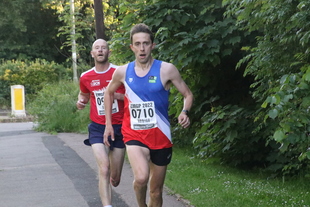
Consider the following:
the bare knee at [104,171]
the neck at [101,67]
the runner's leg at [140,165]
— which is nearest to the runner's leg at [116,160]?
the bare knee at [104,171]

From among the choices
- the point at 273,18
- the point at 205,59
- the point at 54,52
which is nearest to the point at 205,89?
the point at 205,59

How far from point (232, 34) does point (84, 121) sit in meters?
11.5

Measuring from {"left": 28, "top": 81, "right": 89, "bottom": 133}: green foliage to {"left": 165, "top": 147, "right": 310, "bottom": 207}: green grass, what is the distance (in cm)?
976

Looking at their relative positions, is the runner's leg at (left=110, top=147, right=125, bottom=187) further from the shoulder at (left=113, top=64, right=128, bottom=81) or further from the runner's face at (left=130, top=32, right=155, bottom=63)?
the runner's face at (left=130, top=32, right=155, bottom=63)

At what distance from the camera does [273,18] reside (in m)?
6.67

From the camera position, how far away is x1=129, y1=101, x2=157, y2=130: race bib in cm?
560

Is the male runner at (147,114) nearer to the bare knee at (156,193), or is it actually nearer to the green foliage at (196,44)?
the bare knee at (156,193)

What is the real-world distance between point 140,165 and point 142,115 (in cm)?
46

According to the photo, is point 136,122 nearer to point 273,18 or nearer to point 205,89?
point 273,18

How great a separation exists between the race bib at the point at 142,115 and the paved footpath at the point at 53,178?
1.93 meters

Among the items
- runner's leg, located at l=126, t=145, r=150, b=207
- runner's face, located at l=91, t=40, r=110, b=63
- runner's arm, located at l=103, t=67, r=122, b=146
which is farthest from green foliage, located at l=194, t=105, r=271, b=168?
runner's leg, located at l=126, t=145, r=150, b=207

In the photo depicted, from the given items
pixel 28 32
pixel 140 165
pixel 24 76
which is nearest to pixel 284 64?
pixel 140 165

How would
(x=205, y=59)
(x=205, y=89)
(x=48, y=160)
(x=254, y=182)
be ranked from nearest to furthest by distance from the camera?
(x=254, y=182)
(x=205, y=59)
(x=205, y=89)
(x=48, y=160)

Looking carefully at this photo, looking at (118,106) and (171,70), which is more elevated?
(171,70)
